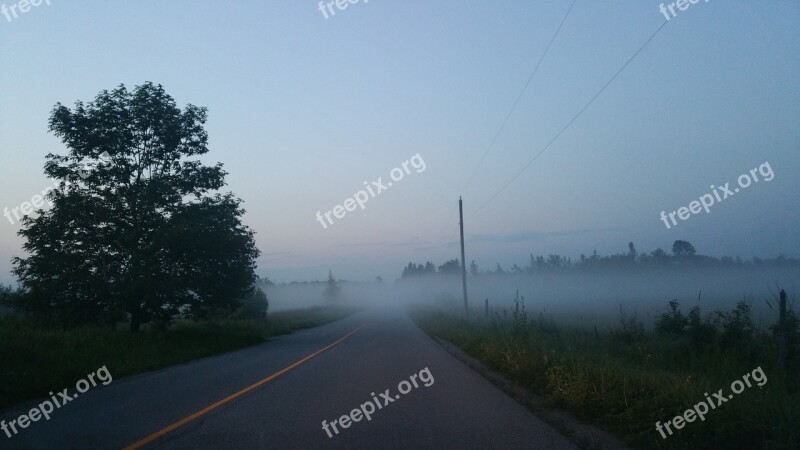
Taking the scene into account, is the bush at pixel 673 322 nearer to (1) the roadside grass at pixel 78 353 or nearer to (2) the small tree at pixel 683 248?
(1) the roadside grass at pixel 78 353

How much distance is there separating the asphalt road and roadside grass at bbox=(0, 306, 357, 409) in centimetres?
98

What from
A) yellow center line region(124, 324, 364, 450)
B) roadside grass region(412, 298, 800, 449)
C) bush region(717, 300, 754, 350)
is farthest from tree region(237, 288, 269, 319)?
bush region(717, 300, 754, 350)

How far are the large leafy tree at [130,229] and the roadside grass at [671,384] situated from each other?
555 inches

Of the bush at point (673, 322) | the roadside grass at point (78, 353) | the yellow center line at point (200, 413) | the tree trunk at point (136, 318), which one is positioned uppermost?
the tree trunk at point (136, 318)

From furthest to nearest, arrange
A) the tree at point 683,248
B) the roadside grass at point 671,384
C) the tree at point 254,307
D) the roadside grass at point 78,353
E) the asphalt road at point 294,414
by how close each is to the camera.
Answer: the tree at point 683,248
the tree at point 254,307
the roadside grass at point 78,353
the asphalt road at point 294,414
the roadside grass at point 671,384

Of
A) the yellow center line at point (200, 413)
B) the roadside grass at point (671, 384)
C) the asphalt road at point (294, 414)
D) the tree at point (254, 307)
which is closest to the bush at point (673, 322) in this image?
the roadside grass at point (671, 384)

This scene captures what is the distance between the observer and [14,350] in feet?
44.9

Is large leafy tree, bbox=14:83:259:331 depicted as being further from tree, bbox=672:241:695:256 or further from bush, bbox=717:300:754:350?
tree, bbox=672:241:695:256

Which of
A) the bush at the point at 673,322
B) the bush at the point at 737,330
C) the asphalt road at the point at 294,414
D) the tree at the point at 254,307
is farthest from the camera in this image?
the tree at the point at 254,307

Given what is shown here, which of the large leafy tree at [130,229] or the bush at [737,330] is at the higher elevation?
the large leafy tree at [130,229]

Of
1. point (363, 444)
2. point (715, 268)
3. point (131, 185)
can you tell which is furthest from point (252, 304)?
point (715, 268)

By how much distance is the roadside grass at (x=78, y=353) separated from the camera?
1170 cm

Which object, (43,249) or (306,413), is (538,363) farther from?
(43,249)

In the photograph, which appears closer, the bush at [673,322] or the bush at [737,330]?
A: the bush at [737,330]
